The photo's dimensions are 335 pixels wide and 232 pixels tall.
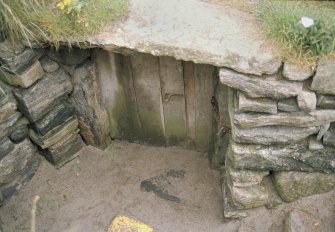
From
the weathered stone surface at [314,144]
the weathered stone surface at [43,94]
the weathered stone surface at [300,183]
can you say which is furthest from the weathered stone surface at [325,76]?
the weathered stone surface at [43,94]

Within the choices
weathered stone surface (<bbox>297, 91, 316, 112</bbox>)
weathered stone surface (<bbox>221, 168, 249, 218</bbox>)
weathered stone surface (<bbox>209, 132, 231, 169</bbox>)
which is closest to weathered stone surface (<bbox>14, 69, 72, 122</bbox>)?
weathered stone surface (<bbox>209, 132, 231, 169</bbox>)

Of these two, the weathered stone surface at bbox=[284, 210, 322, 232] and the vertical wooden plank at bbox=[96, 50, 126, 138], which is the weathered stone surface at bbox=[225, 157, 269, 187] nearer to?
the weathered stone surface at bbox=[284, 210, 322, 232]

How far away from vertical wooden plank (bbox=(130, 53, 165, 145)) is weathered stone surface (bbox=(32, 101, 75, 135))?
0.55m

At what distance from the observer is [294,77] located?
2457 millimetres

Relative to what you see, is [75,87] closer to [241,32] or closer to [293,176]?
[241,32]

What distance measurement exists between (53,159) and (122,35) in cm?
129

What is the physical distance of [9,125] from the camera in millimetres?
3131

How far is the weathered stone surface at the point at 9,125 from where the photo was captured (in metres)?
3.10

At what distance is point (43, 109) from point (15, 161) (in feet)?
1.46

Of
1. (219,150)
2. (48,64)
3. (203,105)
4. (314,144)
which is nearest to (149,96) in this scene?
(203,105)

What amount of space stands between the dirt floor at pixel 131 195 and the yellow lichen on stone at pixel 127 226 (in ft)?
0.14

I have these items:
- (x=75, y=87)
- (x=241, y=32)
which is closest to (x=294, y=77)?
(x=241, y=32)

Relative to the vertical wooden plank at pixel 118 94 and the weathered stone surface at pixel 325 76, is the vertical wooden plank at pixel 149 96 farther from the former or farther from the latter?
the weathered stone surface at pixel 325 76

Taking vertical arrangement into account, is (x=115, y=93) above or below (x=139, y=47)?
below
